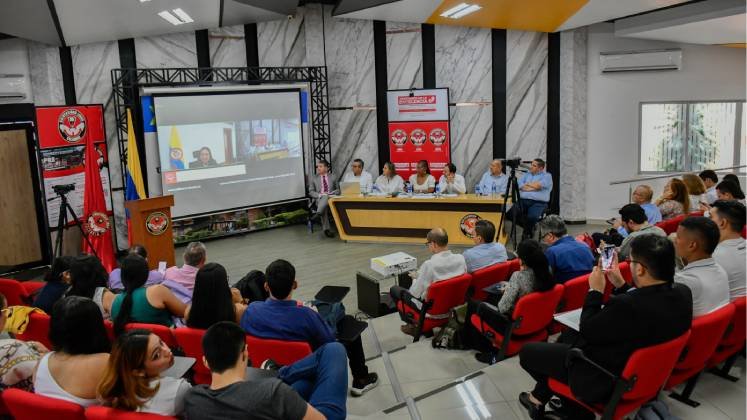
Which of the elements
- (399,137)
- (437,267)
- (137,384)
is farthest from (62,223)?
(137,384)

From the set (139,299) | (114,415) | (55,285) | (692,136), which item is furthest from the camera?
(692,136)

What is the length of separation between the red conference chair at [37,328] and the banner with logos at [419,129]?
6830 millimetres

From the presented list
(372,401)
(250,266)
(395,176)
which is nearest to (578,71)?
(395,176)

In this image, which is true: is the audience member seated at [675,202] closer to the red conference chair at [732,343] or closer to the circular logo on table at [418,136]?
the red conference chair at [732,343]

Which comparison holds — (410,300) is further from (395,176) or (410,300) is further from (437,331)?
(395,176)

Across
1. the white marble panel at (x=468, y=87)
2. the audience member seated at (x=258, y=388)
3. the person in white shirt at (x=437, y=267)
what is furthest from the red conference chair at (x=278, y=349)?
the white marble panel at (x=468, y=87)

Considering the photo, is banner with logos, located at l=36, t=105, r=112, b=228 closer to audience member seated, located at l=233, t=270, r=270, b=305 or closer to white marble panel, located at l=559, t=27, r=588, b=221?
audience member seated, located at l=233, t=270, r=270, b=305

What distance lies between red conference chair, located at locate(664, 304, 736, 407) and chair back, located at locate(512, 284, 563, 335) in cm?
86

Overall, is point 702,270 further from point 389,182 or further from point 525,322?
point 389,182

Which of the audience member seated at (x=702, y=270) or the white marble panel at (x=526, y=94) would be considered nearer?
the audience member seated at (x=702, y=270)

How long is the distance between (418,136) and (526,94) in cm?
190

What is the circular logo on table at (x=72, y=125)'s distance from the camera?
23.4ft

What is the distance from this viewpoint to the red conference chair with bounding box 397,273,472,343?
13.8 ft

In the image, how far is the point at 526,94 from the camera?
9461 millimetres
